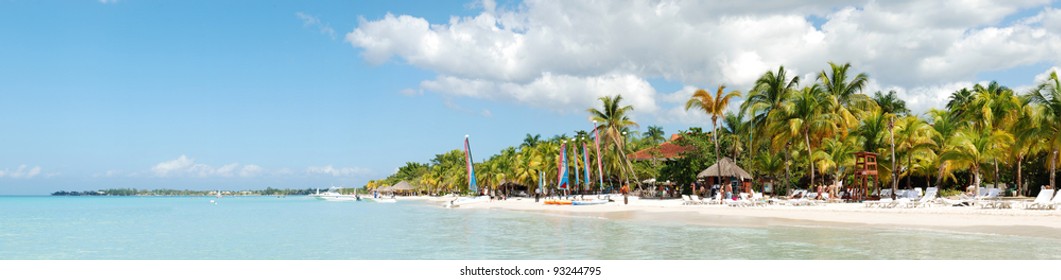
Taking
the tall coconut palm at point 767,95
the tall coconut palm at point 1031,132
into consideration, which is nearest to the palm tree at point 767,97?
the tall coconut palm at point 767,95

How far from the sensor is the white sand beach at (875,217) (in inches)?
672

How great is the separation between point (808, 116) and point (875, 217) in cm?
1486

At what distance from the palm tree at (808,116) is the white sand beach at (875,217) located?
814 centimetres

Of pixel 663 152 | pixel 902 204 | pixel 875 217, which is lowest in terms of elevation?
pixel 875 217

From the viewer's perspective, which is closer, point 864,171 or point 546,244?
point 546,244

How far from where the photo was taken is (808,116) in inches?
1388

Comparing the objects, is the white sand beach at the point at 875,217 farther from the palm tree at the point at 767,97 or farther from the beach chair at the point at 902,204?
the palm tree at the point at 767,97

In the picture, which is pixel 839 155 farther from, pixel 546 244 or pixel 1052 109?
pixel 546 244

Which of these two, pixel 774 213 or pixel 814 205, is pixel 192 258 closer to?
pixel 774 213

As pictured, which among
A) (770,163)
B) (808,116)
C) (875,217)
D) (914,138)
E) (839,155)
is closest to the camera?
(875,217)

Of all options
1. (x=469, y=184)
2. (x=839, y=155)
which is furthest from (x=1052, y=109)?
(x=469, y=184)

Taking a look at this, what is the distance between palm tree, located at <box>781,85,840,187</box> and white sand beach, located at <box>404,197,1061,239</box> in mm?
8140

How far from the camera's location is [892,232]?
17.2 m
